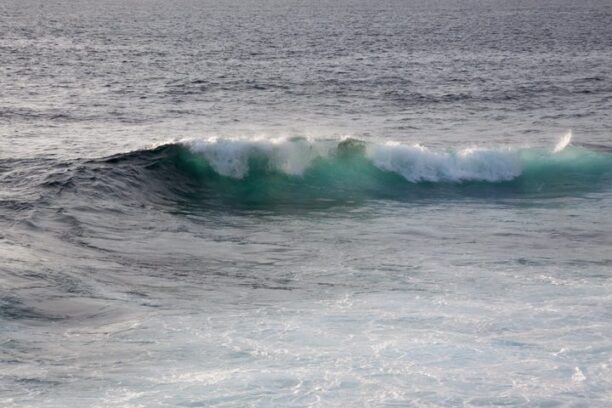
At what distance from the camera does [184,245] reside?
20.3 meters

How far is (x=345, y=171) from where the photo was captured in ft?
93.2

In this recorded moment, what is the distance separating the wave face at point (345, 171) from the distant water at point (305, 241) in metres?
0.08

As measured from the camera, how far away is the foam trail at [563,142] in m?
30.7

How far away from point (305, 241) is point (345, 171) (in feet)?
26.2

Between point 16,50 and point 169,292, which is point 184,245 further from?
point 16,50

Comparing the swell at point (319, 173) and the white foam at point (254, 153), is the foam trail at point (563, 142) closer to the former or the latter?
the swell at point (319, 173)

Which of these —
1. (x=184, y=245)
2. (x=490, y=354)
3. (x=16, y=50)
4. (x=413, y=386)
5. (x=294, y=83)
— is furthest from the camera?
(x=16, y=50)

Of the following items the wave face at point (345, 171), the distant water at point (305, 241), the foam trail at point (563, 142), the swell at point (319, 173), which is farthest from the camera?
the foam trail at point (563, 142)

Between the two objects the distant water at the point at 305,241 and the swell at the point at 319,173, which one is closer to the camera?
the distant water at the point at 305,241

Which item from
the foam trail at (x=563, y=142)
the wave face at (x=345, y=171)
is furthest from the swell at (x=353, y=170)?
the foam trail at (x=563, y=142)

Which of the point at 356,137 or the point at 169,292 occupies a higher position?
the point at 356,137

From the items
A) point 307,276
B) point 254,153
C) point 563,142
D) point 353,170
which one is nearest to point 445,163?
point 353,170

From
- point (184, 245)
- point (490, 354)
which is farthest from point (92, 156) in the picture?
point (490, 354)

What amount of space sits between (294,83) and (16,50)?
29.7 metres
